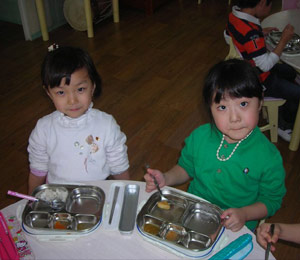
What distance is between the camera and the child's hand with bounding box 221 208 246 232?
3.09ft

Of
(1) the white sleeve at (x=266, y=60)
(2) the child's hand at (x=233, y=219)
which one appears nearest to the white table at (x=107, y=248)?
(2) the child's hand at (x=233, y=219)

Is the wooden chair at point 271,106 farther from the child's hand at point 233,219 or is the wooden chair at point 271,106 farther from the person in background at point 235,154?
the child's hand at point 233,219

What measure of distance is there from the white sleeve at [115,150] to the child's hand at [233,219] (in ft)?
1.67

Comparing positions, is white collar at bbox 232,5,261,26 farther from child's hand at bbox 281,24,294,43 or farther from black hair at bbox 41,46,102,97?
black hair at bbox 41,46,102,97

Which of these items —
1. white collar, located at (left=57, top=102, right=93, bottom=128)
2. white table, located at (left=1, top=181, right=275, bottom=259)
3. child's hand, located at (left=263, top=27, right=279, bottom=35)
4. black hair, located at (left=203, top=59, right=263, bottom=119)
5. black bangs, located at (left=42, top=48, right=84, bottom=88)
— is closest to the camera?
white table, located at (left=1, top=181, right=275, bottom=259)

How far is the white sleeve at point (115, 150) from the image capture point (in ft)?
4.26

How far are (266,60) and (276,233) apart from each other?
131 cm

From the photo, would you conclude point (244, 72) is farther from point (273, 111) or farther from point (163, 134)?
point (163, 134)

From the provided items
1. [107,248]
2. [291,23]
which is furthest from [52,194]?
[291,23]

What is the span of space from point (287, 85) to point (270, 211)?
1250 mm

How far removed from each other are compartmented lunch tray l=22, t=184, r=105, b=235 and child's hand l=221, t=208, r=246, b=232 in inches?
13.8

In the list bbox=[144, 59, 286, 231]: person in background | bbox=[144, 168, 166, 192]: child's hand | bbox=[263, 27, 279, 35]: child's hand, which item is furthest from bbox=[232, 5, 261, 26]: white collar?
bbox=[144, 168, 166, 192]: child's hand

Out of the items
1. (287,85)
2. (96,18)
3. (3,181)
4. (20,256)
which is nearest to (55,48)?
(20,256)

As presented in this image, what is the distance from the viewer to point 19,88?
118 inches
